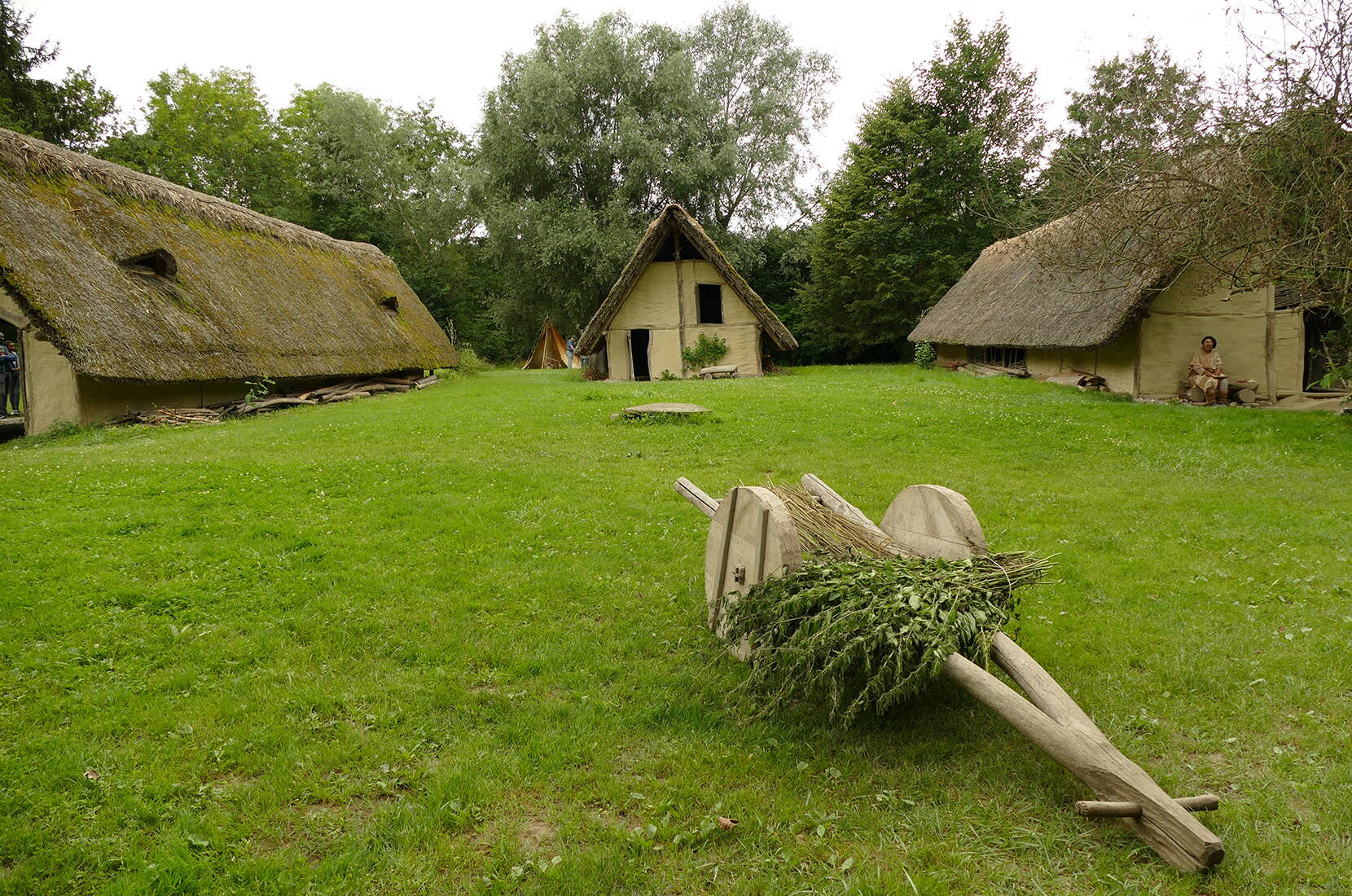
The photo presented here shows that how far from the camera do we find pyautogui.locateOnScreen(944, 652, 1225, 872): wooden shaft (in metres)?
2.47

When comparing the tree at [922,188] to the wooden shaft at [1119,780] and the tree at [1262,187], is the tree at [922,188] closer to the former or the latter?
the tree at [1262,187]

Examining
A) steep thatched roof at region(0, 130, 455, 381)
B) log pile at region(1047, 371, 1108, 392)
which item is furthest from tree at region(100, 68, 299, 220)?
log pile at region(1047, 371, 1108, 392)

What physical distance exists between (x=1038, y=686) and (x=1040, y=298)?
19.9m

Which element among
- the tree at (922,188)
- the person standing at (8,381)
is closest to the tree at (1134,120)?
the tree at (922,188)

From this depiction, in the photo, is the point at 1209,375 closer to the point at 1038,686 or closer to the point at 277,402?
the point at 1038,686

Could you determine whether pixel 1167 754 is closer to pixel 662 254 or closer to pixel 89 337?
pixel 89 337

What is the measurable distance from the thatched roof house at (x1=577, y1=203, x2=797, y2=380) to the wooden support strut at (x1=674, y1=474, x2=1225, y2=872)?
2169 cm

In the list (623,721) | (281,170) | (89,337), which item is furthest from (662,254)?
(281,170)

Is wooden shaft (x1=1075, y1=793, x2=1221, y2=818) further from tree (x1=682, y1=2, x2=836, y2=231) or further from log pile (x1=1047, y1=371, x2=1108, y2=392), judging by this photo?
tree (x1=682, y1=2, x2=836, y2=231)

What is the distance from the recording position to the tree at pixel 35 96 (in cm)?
2827

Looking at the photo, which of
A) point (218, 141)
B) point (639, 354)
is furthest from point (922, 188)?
point (218, 141)

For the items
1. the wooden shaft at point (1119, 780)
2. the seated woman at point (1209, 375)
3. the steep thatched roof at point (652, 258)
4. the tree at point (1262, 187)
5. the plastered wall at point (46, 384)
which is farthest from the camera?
the steep thatched roof at point (652, 258)

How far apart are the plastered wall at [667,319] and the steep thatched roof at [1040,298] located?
717 cm

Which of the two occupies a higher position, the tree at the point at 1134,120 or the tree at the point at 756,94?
the tree at the point at 756,94
